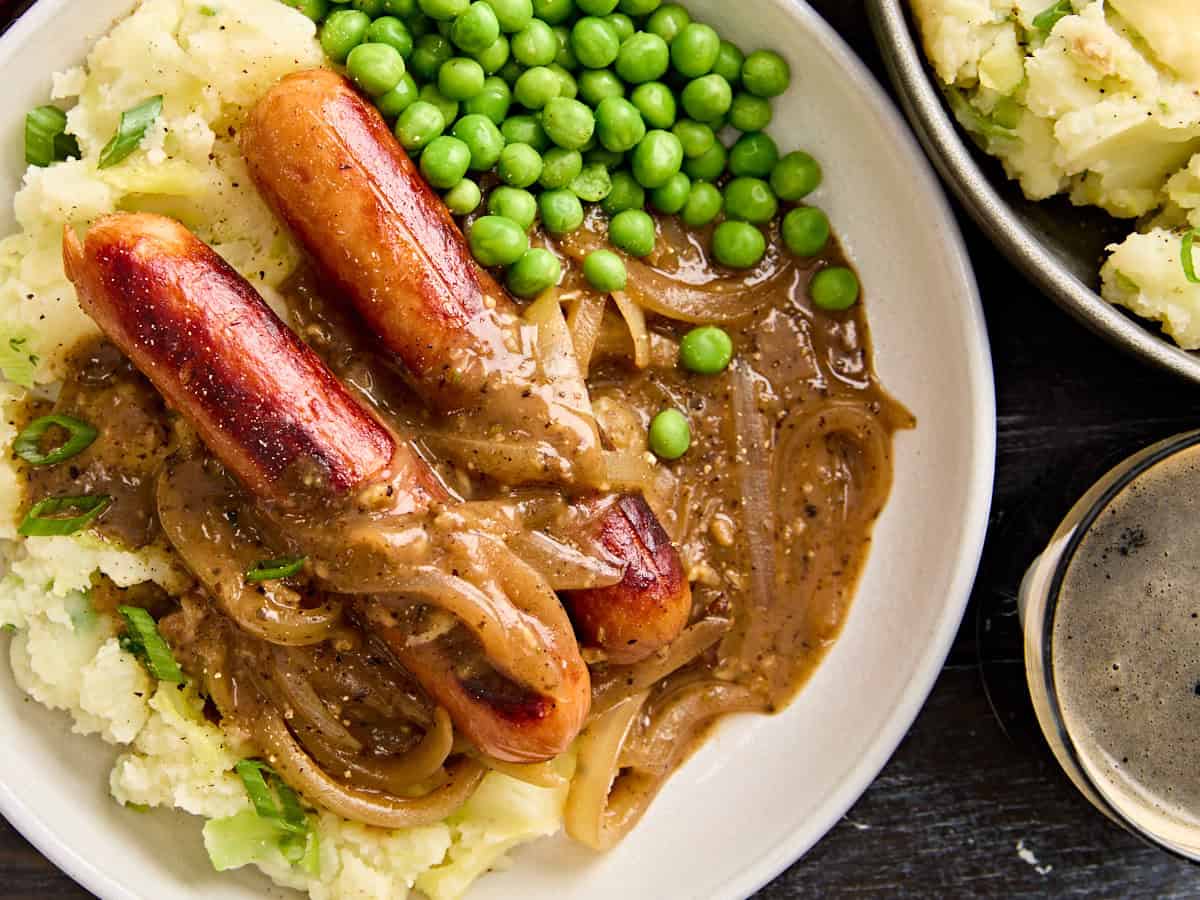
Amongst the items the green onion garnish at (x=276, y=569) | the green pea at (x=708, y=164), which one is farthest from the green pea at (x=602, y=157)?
the green onion garnish at (x=276, y=569)

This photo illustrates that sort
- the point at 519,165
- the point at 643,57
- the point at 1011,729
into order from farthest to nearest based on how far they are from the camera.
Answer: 1. the point at 1011,729
2. the point at 643,57
3. the point at 519,165

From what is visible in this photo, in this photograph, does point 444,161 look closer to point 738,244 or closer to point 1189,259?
point 738,244

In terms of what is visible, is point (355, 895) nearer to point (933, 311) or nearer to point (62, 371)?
point (62, 371)

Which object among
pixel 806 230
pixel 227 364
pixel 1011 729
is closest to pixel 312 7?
pixel 227 364

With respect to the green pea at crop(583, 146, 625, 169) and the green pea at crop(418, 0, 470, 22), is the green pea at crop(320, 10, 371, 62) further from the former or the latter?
the green pea at crop(583, 146, 625, 169)

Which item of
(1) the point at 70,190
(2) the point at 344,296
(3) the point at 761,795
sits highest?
(1) the point at 70,190

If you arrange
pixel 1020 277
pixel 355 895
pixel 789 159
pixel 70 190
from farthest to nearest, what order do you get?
pixel 1020 277 < pixel 789 159 < pixel 355 895 < pixel 70 190

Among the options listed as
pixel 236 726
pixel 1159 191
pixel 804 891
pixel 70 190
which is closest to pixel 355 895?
pixel 236 726
